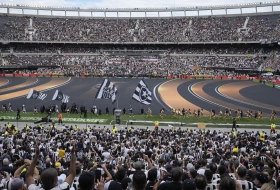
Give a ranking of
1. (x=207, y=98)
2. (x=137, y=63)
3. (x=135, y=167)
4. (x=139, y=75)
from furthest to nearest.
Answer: (x=137, y=63) → (x=139, y=75) → (x=207, y=98) → (x=135, y=167)

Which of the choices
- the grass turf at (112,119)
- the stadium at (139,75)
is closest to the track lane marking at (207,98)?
the stadium at (139,75)

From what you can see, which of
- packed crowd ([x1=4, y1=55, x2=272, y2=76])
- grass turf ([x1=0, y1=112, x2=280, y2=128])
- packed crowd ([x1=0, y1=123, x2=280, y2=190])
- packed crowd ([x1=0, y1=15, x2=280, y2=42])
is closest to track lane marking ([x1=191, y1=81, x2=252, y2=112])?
grass turf ([x1=0, y1=112, x2=280, y2=128])

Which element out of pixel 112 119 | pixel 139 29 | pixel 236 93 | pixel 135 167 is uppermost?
pixel 139 29

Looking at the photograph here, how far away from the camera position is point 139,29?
Answer: 9912cm

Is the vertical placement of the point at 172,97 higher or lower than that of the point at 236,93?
lower

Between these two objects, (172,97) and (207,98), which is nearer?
(207,98)

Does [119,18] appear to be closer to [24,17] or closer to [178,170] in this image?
[24,17]

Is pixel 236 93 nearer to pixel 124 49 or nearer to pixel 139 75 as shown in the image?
pixel 139 75

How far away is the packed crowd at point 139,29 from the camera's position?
90000 millimetres

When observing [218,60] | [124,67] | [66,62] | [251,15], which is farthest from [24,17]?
[251,15]

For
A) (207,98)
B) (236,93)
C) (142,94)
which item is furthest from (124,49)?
(142,94)

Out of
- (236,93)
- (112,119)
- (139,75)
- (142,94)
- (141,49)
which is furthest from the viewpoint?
(141,49)

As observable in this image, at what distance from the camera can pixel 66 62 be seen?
88125 mm

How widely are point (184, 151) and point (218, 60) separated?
238 ft
